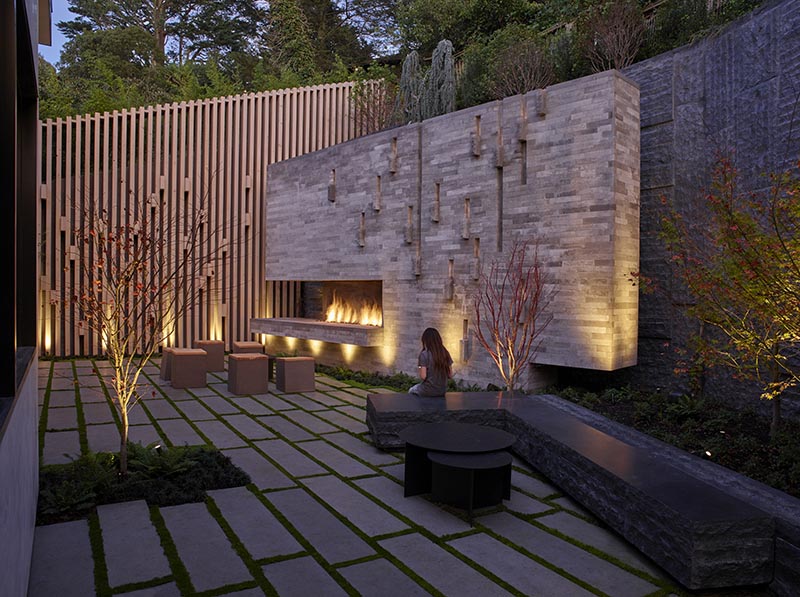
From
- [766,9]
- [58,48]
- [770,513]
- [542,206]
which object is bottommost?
[770,513]

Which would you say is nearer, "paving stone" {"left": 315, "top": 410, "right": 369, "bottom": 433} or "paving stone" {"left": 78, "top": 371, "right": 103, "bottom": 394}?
"paving stone" {"left": 315, "top": 410, "right": 369, "bottom": 433}

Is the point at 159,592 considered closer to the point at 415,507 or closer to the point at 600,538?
the point at 415,507

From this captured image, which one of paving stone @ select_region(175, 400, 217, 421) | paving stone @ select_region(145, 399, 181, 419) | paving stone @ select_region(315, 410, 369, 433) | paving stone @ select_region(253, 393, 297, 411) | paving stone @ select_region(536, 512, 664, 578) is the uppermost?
paving stone @ select_region(145, 399, 181, 419)

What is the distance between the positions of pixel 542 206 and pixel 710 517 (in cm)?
528

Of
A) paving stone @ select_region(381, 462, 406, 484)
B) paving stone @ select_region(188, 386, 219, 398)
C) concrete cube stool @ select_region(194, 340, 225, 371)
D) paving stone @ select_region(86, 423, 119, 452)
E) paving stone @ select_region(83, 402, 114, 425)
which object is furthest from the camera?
concrete cube stool @ select_region(194, 340, 225, 371)

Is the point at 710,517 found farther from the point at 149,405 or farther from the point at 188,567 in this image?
the point at 149,405

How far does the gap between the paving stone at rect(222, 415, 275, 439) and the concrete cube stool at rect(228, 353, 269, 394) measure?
1.36 metres

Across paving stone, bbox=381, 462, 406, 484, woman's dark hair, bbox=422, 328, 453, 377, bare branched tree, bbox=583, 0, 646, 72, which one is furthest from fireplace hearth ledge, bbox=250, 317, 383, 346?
bare branched tree, bbox=583, 0, 646, 72

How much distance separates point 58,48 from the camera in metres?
21.9

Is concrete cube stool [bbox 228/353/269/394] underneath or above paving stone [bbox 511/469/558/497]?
above

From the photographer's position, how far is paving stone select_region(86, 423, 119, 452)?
224 inches

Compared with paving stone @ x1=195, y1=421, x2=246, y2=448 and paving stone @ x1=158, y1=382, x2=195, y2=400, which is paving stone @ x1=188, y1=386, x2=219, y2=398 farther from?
paving stone @ x1=195, y1=421, x2=246, y2=448

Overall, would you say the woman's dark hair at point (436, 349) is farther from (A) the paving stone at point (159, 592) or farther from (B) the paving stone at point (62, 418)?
(B) the paving stone at point (62, 418)

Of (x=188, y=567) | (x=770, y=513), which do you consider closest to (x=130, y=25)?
(x=188, y=567)
